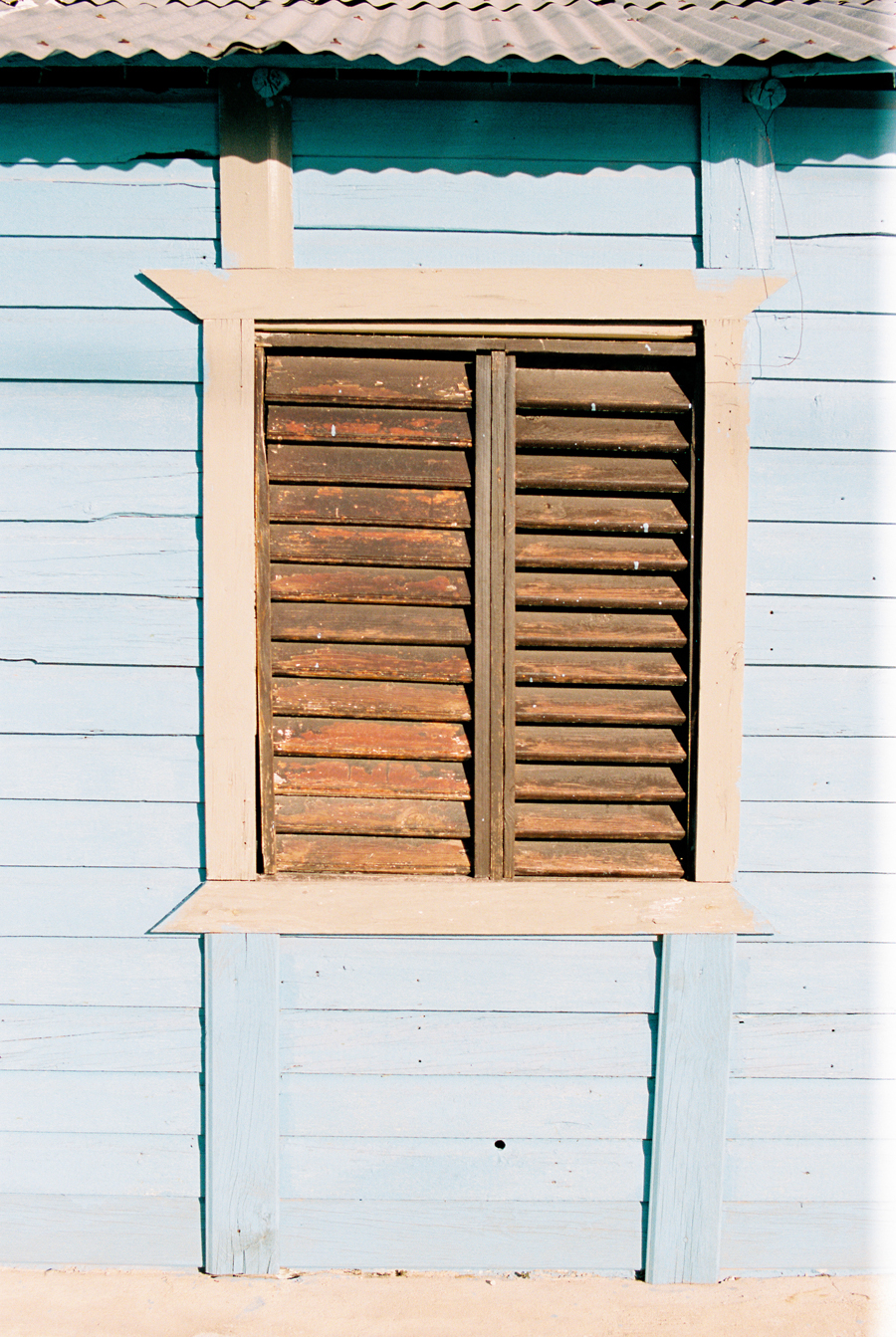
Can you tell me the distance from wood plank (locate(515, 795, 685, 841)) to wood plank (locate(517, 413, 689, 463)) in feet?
3.32

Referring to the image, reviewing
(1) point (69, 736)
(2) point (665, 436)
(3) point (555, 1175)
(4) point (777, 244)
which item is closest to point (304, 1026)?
(3) point (555, 1175)

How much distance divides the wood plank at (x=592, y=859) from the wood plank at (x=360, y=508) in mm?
944

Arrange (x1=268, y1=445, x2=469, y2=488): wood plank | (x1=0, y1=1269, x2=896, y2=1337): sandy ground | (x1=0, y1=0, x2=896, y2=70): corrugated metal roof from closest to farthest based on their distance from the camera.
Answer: (x1=0, y1=0, x2=896, y2=70): corrugated metal roof → (x1=0, y1=1269, x2=896, y2=1337): sandy ground → (x1=268, y1=445, x2=469, y2=488): wood plank

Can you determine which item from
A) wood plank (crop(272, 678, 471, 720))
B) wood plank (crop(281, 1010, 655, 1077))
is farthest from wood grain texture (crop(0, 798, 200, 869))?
wood plank (crop(281, 1010, 655, 1077))

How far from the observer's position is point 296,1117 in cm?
230

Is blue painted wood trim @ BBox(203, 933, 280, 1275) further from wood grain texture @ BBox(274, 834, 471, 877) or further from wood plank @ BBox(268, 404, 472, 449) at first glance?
wood plank @ BBox(268, 404, 472, 449)

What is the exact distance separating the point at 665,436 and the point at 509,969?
1.55 meters

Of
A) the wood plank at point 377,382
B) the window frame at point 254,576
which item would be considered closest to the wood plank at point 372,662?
the window frame at point 254,576

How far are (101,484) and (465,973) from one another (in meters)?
1.69

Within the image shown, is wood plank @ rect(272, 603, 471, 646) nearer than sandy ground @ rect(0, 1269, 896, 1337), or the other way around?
sandy ground @ rect(0, 1269, 896, 1337)

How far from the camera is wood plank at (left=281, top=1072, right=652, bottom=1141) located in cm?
230

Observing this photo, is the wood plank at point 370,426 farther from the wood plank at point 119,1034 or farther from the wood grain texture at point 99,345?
the wood plank at point 119,1034

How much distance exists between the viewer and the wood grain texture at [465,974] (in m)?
2.28

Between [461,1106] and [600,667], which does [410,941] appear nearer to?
[461,1106]
